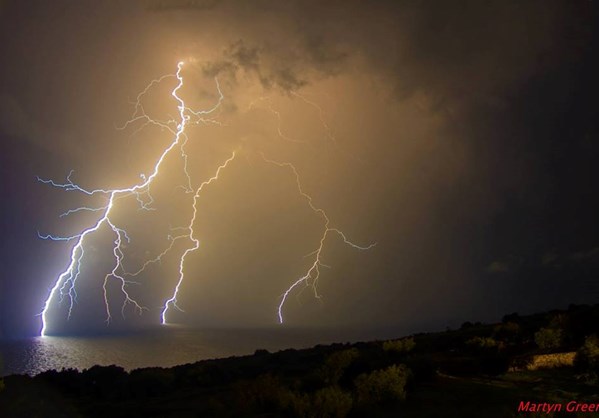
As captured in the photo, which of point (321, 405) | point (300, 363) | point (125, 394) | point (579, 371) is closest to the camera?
point (321, 405)

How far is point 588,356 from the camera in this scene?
37.0 ft

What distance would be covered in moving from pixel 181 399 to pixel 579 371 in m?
10.1

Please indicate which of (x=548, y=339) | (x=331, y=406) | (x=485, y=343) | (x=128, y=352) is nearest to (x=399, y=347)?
(x=485, y=343)

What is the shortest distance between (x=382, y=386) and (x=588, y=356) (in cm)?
524

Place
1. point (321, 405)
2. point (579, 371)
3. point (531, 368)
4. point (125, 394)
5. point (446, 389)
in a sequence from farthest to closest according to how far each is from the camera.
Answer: point (125, 394)
point (531, 368)
point (579, 371)
point (446, 389)
point (321, 405)

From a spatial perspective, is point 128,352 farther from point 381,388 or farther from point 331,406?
point 331,406

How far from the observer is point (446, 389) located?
10383mm

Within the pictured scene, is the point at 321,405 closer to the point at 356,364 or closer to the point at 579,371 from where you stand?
the point at 356,364

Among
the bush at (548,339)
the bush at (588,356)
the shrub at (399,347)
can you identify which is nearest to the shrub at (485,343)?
the bush at (548,339)

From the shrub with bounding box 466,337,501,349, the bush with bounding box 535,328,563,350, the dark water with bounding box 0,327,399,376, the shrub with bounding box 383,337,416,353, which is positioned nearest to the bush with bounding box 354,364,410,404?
the bush with bounding box 535,328,563,350

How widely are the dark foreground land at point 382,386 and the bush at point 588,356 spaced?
1.0 inches

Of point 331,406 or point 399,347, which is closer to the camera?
point 331,406

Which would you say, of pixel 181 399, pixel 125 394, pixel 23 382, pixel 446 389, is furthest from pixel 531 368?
pixel 23 382

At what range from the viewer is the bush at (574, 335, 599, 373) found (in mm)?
10883
